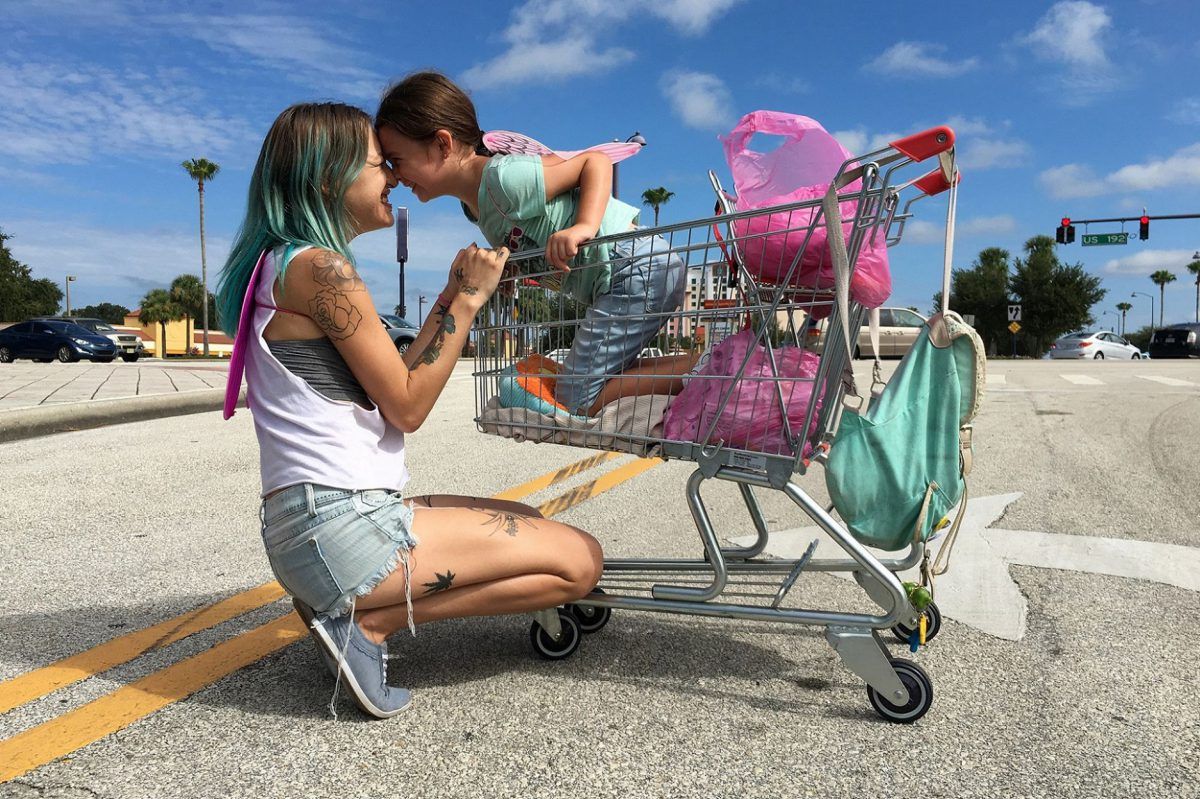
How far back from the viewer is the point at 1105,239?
131ft

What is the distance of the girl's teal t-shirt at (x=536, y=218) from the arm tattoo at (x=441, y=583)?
0.94 metres

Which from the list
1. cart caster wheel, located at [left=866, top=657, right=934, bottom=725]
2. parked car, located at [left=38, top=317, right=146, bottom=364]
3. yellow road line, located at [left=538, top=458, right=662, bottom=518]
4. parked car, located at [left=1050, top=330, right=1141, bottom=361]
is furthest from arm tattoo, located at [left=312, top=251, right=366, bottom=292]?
parked car, located at [left=1050, top=330, right=1141, bottom=361]

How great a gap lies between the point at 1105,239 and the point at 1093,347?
12.0 metres

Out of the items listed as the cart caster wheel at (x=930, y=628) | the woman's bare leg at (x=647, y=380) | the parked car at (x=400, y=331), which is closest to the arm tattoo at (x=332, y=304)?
the woman's bare leg at (x=647, y=380)

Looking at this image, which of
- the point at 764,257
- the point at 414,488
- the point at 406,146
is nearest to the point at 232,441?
the point at 414,488

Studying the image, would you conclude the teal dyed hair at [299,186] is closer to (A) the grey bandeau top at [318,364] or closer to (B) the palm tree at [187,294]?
(A) the grey bandeau top at [318,364]

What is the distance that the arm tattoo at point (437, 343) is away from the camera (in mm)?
2305

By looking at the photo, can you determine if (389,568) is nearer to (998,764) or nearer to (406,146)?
(406,146)

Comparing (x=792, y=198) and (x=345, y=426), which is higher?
(x=792, y=198)

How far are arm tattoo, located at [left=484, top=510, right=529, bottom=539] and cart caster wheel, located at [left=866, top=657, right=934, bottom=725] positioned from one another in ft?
3.39

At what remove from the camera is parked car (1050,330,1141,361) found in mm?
31156

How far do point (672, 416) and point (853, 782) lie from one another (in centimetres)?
106

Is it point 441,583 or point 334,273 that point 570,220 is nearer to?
point 334,273

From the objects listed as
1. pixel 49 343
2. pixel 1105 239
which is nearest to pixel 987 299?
pixel 1105 239
